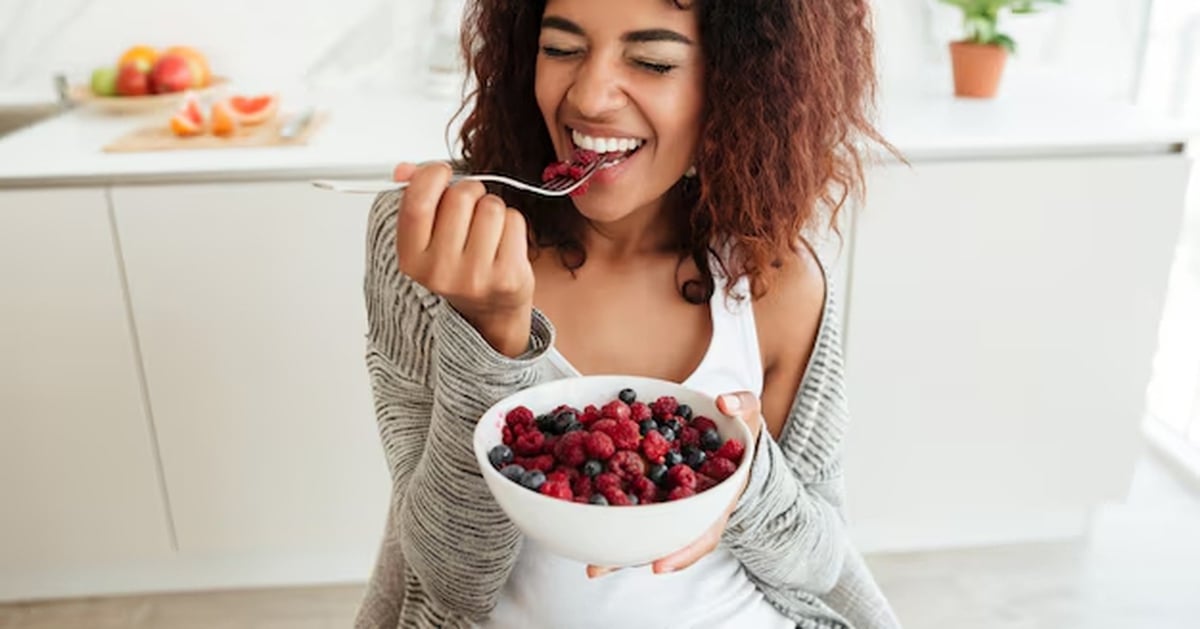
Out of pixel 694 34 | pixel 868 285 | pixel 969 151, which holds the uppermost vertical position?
pixel 694 34

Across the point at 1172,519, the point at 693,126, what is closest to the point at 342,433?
the point at 693,126

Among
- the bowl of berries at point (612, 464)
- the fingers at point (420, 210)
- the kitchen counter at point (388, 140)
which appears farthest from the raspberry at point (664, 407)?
the kitchen counter at point (388, 140)

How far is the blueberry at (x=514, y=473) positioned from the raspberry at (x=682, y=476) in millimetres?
105

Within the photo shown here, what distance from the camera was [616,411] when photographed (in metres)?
0.80

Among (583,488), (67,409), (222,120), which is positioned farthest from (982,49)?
(67,409)

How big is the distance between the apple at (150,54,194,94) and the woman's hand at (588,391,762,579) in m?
1.53

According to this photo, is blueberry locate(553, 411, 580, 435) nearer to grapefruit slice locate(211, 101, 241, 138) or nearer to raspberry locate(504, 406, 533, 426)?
raspberry locate(504, 406, 533, 426)

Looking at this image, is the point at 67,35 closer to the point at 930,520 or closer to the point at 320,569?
the point at 320,569

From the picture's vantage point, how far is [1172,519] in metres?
2.25

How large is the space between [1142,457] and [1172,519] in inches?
10.1

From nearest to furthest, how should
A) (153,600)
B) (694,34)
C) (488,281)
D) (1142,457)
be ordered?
(488,281) < (694,34) < (153,600) < (1142,457)

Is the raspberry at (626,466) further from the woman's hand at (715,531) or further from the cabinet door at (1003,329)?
the cabinet door at (1003,329)

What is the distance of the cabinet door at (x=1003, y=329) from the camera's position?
1796 mm

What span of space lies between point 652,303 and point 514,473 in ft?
1.48
